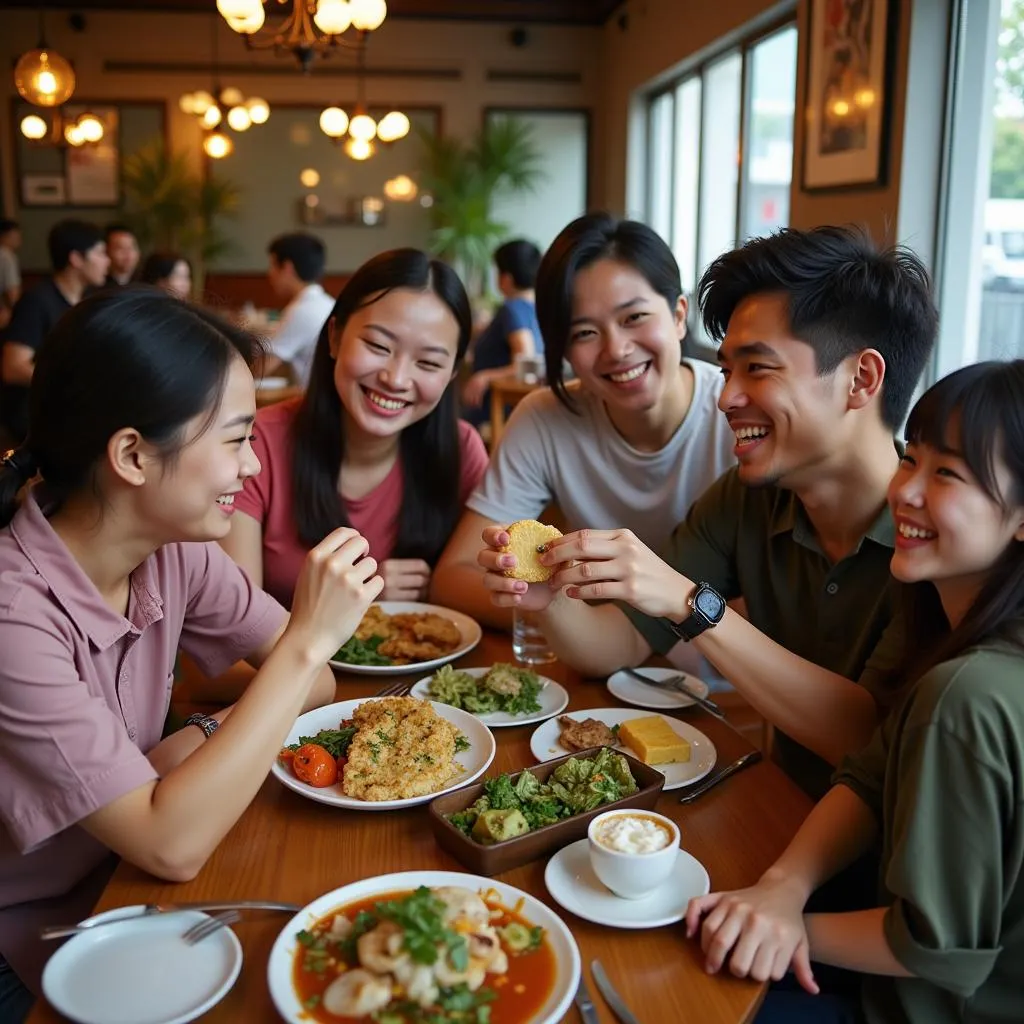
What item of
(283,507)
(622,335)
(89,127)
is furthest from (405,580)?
(89,127)

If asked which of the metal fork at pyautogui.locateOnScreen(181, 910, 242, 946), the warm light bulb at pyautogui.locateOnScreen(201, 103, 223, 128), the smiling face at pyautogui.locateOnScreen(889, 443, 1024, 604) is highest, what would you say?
the warm light bulb at pyautogui.locateOnScreen(201, 103, 223, 128)

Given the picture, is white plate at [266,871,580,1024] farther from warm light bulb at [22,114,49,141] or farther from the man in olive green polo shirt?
warm light bulb at [22,114,49,141]

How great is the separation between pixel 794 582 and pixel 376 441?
3.56 feet

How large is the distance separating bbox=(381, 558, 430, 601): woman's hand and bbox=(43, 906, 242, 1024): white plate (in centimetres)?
120

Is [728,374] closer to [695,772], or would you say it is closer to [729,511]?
[729,511]

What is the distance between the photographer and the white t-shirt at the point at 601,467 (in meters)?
2.43

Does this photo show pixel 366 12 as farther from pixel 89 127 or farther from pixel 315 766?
pixel 89 127

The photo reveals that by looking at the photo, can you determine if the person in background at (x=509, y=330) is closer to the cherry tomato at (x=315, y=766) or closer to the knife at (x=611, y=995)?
the cherry tomato at (x=315, y=766)

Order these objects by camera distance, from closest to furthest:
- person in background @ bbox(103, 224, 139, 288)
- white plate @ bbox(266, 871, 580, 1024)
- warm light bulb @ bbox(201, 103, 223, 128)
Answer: white plate @ bbox(266, 871, 580, 1024), warm light bulb @ bbox(201, 103, 223, 128), person in background @ bbox(103, 224, 139, 288)

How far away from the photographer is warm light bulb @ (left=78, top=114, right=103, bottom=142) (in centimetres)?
666

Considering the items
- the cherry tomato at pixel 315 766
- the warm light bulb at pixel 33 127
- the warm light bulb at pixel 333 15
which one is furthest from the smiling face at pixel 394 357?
the warm light bulb at pixel 33 127

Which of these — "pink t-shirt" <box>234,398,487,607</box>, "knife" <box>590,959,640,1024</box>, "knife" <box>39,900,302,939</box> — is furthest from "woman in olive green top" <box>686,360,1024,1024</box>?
"pink t-shirt" <box>234,398,487,607</box>

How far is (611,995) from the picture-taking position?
1038 mm

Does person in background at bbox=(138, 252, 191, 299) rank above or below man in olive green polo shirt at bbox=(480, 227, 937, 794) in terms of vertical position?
above
